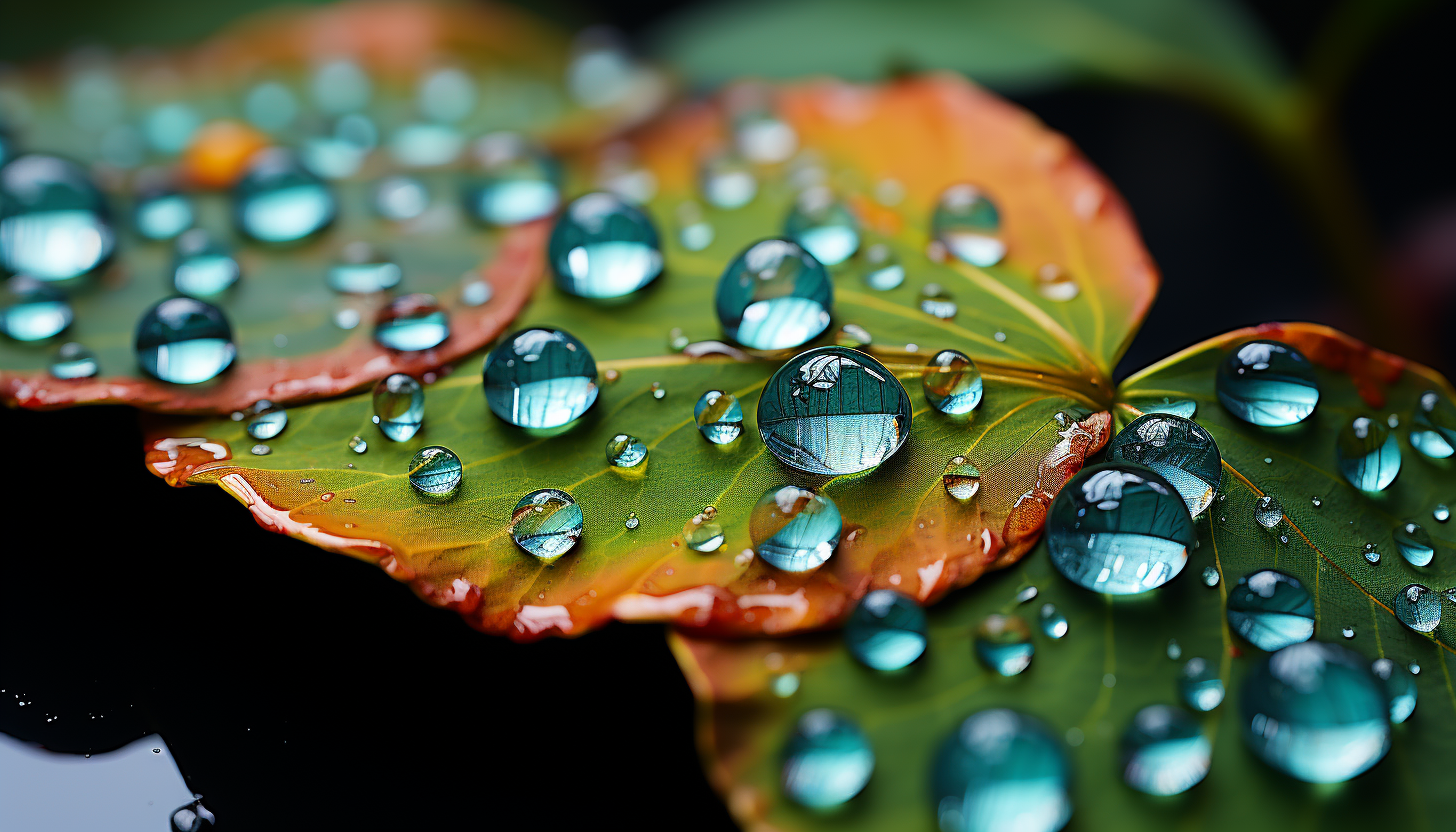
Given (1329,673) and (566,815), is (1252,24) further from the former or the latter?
(566,815)

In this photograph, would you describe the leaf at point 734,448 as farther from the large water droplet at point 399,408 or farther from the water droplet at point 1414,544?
the water droplet at point 1414,544

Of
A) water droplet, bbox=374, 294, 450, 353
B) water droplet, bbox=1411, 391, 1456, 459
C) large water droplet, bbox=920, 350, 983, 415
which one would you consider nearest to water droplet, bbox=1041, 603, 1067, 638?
large water droplet, bbox=920, 350, 983, 415

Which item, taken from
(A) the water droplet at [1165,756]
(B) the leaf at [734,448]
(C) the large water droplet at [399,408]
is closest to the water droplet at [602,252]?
(B) the leaf at [734,448]

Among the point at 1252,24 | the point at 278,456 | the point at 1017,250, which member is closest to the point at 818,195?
the point at 1017,250

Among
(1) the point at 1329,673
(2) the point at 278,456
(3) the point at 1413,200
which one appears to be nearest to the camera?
(1) the point at 1329,673

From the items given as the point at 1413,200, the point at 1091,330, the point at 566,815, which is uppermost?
the point at 1091,330

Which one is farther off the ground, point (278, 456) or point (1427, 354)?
point (278, 456)

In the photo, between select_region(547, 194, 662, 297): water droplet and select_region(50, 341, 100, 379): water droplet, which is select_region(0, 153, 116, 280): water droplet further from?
select_region(547, 194, 662, 297): water droplet

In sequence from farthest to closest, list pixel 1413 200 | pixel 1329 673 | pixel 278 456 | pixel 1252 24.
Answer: pixel 1413 200 < pixel 1252 24 < pixel 278 456 < pixel 1329 673

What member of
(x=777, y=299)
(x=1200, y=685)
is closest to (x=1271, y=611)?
(x=1200, y=685)
